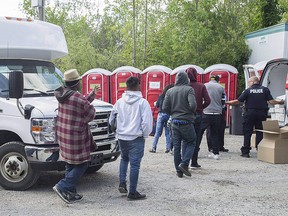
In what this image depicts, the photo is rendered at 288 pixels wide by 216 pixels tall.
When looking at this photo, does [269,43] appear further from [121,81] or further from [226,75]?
[121,81]

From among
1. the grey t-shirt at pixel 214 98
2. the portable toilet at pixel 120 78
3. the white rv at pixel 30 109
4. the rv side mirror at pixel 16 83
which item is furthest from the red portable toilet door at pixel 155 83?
the rv side mirror at pixel 16 83

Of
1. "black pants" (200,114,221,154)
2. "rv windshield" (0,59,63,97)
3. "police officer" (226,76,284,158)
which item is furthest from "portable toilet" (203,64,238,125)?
"rv windshield" (0,59,63,97)

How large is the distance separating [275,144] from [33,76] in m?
5.11

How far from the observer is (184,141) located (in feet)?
25.3

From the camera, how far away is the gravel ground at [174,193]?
578 cm

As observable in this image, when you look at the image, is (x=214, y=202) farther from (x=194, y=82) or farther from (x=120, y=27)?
(x=120, y=27)

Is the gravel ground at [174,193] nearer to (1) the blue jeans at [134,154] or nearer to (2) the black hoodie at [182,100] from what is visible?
(1) the blue jeans at [134,154]

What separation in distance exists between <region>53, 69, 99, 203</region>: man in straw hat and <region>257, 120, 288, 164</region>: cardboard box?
181 inches

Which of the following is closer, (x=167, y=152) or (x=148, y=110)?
(x=148, y=110)

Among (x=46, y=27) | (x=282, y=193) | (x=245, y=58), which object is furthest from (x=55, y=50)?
(x=245, y=58)

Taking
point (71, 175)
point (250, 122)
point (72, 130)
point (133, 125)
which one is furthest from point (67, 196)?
point (250, 122)

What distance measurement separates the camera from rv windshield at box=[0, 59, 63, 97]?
7.13 metres

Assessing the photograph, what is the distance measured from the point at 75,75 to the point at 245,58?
516 inches

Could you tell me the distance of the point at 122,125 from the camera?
20.4 ft
